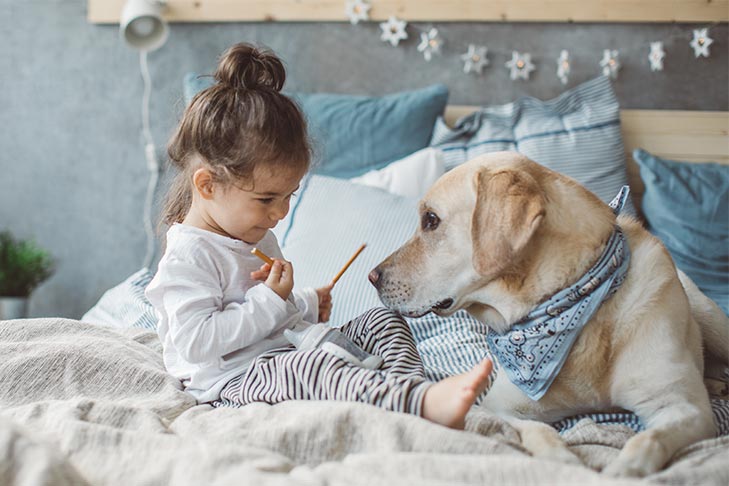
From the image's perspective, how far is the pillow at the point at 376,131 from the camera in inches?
108

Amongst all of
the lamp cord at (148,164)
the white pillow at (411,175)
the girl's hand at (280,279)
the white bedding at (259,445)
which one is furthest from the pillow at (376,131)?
the white bedding at (259,445)

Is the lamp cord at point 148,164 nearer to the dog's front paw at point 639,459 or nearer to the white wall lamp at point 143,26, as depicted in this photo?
the white wall lamp at point 143,26

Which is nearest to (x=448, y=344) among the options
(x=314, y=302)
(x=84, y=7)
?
(x=314, y=302)

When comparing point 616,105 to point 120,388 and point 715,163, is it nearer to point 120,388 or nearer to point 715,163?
point 715,163

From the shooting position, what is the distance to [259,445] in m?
1.03

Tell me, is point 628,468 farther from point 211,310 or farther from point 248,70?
point 248,70

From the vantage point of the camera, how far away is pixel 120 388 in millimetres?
1395

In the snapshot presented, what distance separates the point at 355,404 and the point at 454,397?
144mm

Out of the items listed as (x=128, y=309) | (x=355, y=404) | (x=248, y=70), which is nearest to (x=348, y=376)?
(x=355, y=404)

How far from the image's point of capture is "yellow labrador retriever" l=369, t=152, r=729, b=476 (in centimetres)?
126

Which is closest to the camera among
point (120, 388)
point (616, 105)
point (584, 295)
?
point (584, 295)

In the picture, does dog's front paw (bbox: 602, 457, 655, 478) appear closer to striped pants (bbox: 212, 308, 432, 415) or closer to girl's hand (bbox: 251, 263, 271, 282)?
striped pants (bbox: 212, 308, 432, 415)

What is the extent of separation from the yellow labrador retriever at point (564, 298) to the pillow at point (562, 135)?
116 centimetres

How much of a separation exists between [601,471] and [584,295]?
33 cm
